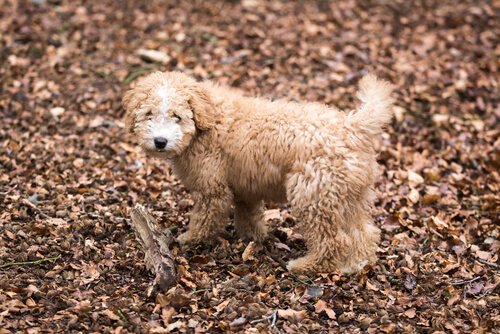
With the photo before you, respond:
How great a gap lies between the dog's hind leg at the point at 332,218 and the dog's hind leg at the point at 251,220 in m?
0.61

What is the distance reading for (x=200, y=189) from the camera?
583cm

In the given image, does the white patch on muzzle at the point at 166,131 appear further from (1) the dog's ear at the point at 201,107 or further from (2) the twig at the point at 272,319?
(2) the twig at the point at 272,319

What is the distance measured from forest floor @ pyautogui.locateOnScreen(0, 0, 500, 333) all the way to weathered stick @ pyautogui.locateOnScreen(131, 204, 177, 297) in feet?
0.49

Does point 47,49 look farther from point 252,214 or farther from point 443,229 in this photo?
point 443,229

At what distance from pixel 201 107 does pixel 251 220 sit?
4.24ft

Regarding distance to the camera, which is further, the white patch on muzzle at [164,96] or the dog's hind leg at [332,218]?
the white patch on muzzle at [164,96]

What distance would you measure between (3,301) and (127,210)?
1.84 meters

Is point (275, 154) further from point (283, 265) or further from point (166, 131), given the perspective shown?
point (283, 265)


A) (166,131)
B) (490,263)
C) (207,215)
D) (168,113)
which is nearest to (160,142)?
(166,131)

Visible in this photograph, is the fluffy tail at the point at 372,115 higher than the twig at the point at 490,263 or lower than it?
higher

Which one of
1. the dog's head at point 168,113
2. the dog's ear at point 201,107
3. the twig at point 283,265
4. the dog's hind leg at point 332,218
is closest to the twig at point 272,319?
the twig at point 283,265

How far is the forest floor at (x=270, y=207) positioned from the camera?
5.14 meters

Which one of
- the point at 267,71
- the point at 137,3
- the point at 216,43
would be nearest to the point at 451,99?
the point at 267,71

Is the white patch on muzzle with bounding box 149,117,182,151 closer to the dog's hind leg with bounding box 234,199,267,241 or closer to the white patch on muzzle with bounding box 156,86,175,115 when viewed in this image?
the white patch on muzzle with bounding box 156,86,175,115
